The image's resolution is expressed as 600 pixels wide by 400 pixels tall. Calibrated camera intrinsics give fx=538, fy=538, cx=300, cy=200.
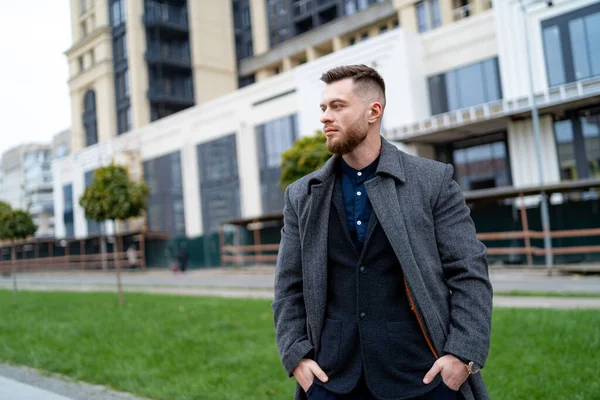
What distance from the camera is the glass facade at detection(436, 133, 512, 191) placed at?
25438 mm

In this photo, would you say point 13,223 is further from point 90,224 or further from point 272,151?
point 90,224

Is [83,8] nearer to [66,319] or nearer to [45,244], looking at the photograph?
[45,244]

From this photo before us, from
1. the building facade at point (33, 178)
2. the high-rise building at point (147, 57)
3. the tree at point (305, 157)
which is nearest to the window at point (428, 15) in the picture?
the tree at point (305, 157)

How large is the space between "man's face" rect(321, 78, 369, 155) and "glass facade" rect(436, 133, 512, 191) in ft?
82.0

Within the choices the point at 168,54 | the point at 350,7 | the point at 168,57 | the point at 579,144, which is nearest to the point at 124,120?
the point at 168,57

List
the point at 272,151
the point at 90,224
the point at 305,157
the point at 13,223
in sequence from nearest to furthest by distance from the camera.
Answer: the point at 13,223 → the point at 305,157 → the point at 272,151 → the point at 90,224

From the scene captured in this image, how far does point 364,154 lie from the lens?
2.22 meters

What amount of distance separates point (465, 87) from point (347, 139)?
2626 cm

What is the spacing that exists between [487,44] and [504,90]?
2903mm

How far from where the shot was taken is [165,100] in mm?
47594

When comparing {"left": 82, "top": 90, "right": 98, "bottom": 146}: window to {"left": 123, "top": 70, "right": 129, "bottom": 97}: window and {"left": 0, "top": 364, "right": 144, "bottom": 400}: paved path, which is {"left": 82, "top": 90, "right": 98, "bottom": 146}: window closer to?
{"left": 123, "top": 70, "right": 129, "bottom": 97}: window

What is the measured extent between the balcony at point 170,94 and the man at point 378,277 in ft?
155

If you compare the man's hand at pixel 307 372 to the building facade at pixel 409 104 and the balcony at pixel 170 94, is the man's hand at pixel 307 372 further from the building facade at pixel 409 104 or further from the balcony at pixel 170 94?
the balcony at pixel 170 94

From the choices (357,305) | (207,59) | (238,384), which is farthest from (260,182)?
(357,305)
